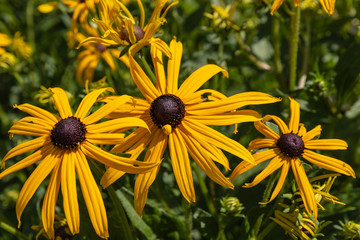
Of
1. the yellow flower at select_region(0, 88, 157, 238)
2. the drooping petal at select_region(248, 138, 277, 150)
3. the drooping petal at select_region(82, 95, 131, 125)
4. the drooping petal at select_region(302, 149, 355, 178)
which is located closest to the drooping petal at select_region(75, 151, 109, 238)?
the yellow flower at select_region(0, 88, 157, 238)

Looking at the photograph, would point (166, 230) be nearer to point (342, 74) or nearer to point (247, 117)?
point (247, 117)

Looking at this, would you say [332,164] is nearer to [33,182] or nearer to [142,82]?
[142,82]

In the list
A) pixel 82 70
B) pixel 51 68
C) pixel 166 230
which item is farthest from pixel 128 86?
pixel 166 230

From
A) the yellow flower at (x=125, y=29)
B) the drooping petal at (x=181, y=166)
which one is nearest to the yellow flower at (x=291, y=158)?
the drooping petal at (x=181, y=166)

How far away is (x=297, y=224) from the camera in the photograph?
95 centimetres

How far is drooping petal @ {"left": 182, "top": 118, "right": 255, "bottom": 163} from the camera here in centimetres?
94

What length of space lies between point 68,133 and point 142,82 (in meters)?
0.24

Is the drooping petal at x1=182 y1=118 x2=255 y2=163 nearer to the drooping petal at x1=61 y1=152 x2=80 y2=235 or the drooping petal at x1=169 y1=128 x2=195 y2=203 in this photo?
the drooping petal at x1=169 y1=128 x2=195 y2=203

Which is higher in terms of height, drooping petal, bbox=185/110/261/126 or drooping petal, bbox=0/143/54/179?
drooping petal, bbox=0/143/54/179

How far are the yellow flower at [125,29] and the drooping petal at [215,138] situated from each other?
0.67 feet

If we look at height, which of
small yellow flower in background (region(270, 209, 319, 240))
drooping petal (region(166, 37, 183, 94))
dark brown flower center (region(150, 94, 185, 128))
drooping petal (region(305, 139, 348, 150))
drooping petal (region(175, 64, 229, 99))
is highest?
drooping petal (region(166, 37, 183, 94))

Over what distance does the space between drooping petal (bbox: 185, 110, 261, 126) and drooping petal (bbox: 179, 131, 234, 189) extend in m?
0.06

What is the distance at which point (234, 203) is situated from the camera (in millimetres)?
1128

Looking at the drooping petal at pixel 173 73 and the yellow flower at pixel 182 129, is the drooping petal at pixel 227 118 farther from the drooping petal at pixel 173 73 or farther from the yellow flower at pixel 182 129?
the drooping petal at pixel 173 73
